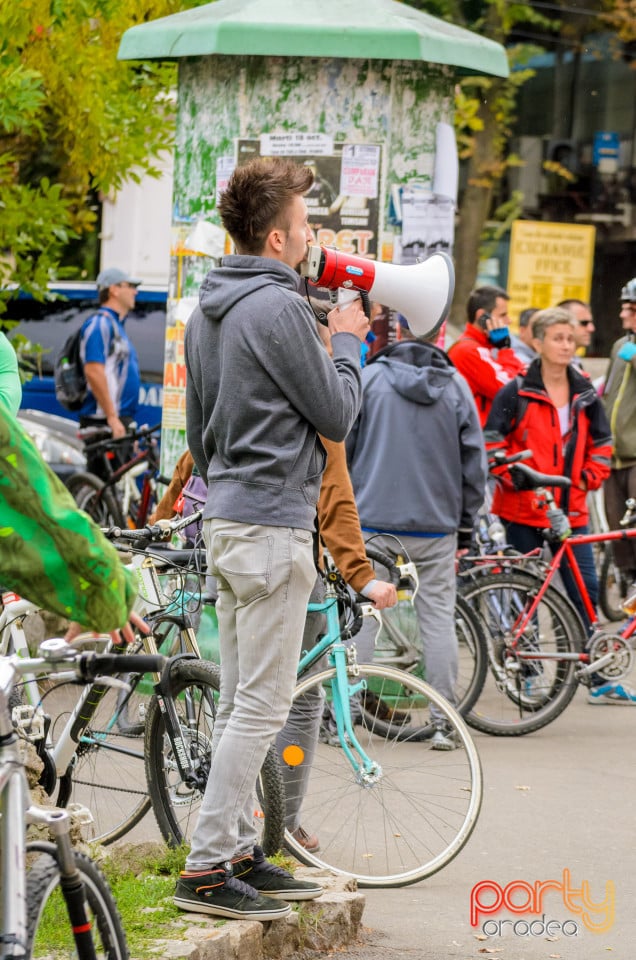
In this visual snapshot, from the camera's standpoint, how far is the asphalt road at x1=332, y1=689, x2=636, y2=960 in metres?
4.58

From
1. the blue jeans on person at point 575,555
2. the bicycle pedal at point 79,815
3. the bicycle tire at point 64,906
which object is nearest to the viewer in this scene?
the bicycle tire at point 64,906

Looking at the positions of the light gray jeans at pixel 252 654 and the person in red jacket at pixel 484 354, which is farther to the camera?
the person in red jacket at pixel 484 354

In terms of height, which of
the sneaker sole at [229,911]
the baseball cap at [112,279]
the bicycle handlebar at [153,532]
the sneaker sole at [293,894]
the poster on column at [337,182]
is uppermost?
the poster on column at [337,182]

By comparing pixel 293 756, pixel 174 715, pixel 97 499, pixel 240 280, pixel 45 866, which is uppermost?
pixel 240 280

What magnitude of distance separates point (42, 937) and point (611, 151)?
20.0 metres

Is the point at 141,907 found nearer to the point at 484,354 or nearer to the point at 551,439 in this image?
the point at 551,439

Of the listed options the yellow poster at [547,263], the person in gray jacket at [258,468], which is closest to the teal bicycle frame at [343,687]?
the person in gray jacket at [258,468]

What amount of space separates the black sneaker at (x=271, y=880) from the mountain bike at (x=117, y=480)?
6607 millimetres

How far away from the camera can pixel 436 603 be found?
693 centimetres

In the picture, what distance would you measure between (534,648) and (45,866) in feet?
15.6

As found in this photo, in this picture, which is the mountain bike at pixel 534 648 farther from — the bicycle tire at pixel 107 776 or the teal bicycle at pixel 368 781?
the bicycle tire at pixel 107 776

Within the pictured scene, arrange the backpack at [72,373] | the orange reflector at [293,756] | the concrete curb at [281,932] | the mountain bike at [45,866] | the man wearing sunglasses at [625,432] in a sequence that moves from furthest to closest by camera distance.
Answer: the backpack at [72,373]
the man wearing sunglasses at [625,432]
the orange reflector at [293,756]
the concrete curb at [281,932]
the mountain bike at [45,866]

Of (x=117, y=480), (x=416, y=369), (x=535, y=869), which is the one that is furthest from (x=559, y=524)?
(x=117, y=480)

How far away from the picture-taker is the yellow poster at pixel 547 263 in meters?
18.6
